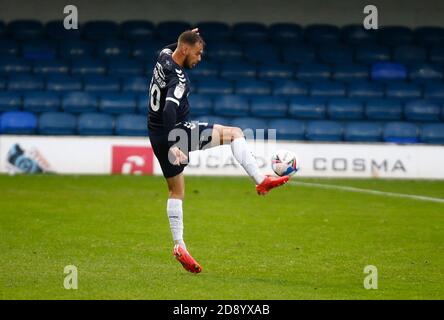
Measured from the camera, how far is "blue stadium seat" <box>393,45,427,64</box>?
2348 cm

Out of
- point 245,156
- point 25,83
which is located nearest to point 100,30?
point 25,83

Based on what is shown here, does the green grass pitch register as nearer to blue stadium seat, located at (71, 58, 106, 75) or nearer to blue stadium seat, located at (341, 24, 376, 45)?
blue stadium seat, located at (71, 58, 106, 75)

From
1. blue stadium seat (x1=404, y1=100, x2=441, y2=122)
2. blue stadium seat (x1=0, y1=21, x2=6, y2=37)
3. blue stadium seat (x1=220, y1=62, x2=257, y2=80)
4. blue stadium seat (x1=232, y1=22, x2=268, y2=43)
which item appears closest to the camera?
blue stadium seat (x1=404, y1=100, x2=441, y2=122)

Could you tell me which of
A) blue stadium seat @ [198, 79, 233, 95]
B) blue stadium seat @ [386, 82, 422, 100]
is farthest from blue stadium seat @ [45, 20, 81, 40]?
blue stadium seat @ [386, 82, 422, 100]

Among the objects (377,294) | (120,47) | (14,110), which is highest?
(120,47)

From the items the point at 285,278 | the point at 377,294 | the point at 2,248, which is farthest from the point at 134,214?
the point at 377,294

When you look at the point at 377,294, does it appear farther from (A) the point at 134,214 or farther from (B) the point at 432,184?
(B) the point at 432,184

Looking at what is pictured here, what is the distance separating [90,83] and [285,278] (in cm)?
1399

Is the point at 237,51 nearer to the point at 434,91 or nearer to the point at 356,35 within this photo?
the point at 356,35

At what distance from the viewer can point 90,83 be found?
21938 mm

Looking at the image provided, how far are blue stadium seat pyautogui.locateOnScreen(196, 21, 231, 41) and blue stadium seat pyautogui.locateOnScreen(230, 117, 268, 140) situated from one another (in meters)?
3.80

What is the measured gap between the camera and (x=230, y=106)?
2142 centimetres

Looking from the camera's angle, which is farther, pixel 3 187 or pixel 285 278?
pixel 3 187
